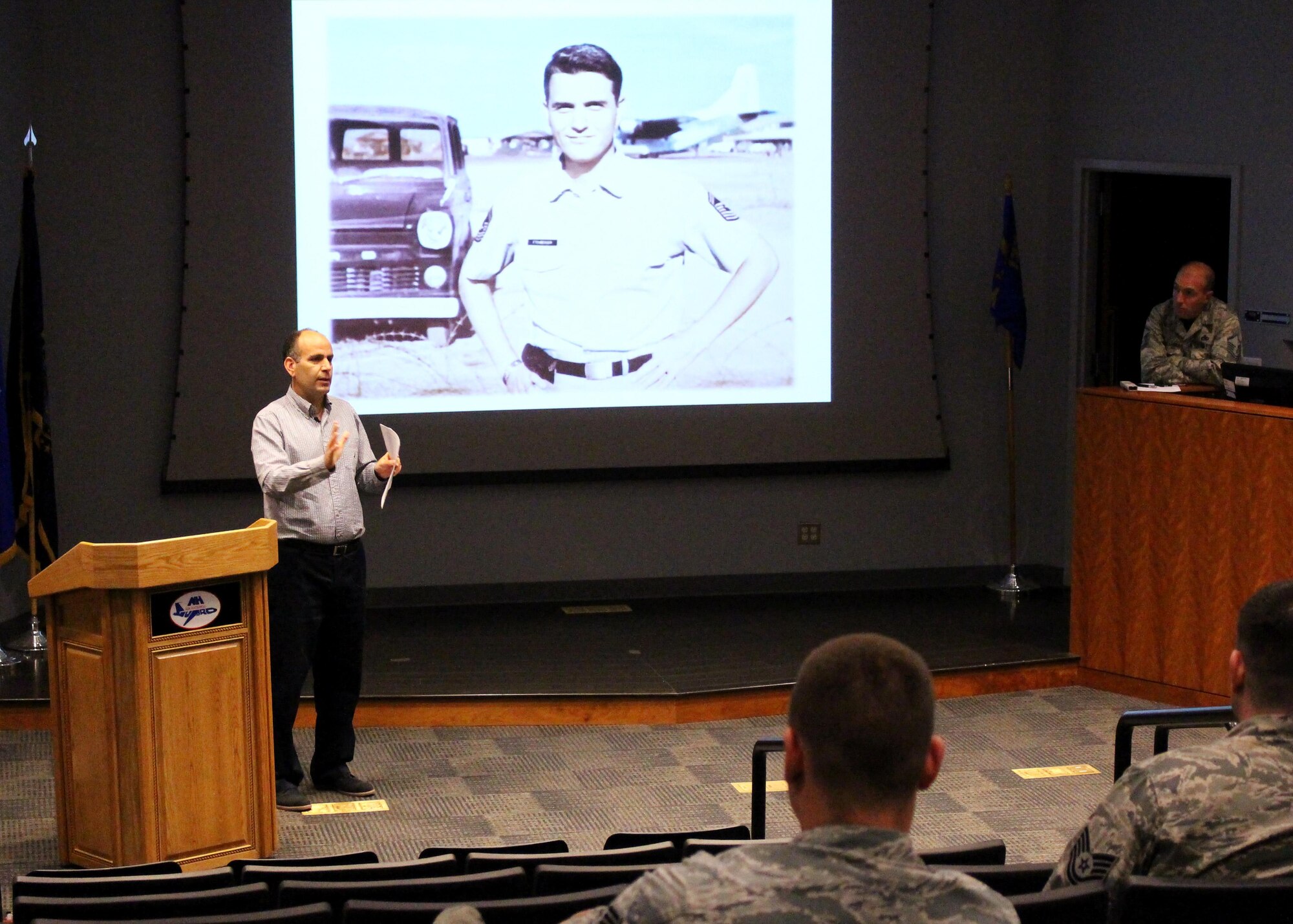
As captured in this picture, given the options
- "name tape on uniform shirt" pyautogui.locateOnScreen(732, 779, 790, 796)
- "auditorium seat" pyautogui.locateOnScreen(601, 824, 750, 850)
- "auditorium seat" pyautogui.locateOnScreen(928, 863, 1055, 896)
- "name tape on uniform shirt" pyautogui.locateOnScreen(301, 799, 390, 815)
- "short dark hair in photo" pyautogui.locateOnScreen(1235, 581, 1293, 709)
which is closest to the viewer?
"short dark hair in photo" pyautogui.locateOnScreen(1235, 581, 1293, 709)

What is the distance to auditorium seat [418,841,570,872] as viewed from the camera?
3088mm

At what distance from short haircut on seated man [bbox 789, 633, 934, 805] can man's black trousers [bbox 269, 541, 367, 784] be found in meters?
3.59

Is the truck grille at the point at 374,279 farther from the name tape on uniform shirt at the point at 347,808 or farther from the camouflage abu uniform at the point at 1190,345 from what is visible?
the camouflage abu uniform at the point at 1190,345

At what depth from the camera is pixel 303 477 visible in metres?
4.95

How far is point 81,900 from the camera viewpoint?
2.68 metres

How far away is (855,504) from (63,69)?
14.2 ft

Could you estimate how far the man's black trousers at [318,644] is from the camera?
199 inches

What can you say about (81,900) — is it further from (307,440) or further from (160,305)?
(160,305)

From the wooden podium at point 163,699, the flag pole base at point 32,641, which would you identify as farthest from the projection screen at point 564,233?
the wooden podium at point 163,699

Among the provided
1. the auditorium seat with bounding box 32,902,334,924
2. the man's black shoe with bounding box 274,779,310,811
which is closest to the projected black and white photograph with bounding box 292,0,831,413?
the man's black shoe with bounding box 274,779,310,811

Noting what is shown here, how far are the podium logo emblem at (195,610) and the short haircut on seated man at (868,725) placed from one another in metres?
3.13

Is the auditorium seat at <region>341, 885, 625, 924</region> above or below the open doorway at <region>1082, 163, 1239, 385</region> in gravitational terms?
below

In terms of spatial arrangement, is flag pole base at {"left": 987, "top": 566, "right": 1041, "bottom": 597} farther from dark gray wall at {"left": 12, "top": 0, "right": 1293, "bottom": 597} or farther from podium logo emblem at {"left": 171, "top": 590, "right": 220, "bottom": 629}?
podium logo emblem at {"left": 171, "top": 590, "right": 220, "bottom": 629}

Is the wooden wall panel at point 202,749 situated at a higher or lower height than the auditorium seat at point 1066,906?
lower
